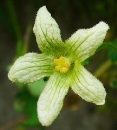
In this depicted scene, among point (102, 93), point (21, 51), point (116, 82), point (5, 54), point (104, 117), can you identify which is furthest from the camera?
point (5, 54)

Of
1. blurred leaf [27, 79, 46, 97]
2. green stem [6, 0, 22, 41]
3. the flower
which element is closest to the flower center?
the flower

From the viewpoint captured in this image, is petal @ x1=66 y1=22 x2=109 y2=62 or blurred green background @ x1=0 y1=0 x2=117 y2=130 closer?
A: petal @ x1=66 y1=22 x2=109 y2=62

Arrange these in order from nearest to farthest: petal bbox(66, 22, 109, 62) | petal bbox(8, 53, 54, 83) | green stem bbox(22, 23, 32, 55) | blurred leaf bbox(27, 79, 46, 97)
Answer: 1. petal bbox(66, 22, 109, 62)
2. petal bbox(8, 53, 54, 83)
3. blurred leaf bbox(27, 79, 46, 97)
4. green stem bbox(22, 23, 32, 55)

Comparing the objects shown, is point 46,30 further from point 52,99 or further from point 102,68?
point 102,68

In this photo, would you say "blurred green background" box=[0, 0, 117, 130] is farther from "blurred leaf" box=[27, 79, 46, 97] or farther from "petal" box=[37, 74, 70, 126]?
"petal" box=[37, 74, 70, 126]

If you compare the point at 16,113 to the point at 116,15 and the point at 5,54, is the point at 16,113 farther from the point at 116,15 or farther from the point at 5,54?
the point at 116,15

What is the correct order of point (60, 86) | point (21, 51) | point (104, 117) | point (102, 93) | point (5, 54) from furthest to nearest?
point (5, 54) < point (104, 117) < point (21, 51) < point (60, 86) < point (102, 93)

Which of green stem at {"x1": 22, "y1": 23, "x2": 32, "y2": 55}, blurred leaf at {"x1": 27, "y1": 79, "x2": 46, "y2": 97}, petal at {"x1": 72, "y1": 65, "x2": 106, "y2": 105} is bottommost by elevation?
petal at {"x1": 72, "y1": 65, "x2": 106, "y2": 105}

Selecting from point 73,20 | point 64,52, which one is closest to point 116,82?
point 64,52
